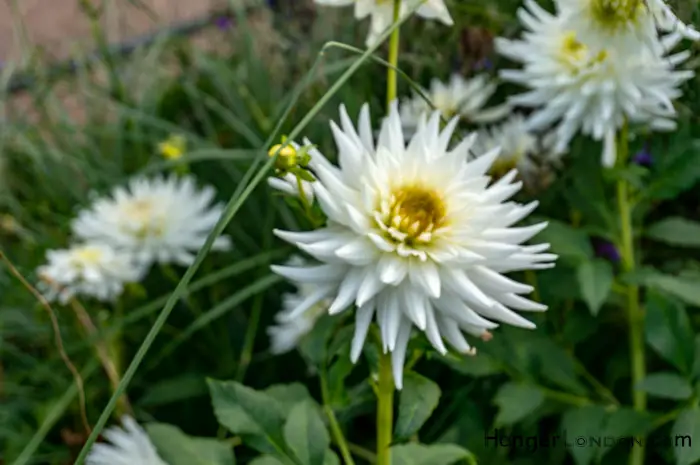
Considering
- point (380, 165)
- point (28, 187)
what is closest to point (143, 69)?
point (28, 187)

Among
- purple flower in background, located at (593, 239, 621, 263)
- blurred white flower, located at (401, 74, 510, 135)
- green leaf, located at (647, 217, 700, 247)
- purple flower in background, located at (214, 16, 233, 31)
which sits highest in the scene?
purple flower in background, located at (214, 16, 233, 31)

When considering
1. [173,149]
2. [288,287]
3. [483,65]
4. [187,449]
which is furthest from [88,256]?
[483,65]

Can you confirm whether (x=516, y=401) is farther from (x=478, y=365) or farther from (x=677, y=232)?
(x=677, y=232)

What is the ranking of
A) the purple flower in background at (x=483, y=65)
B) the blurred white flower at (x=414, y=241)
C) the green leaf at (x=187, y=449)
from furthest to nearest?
the purple flower in background at (x=483, y=65)
the green leaf at (x=187, y=449)
the blurred white flower at (x=414, y=241)

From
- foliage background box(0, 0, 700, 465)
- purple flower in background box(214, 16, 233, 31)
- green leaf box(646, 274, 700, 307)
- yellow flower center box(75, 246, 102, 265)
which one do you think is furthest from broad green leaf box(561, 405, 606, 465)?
purple flower in background box(214, 16, 233, 31)

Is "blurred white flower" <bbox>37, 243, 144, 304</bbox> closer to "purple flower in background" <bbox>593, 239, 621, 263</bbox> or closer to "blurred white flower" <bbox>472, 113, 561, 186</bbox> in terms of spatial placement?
"blurred white flower" <bbox>472, 113, 561, 186</bbox>

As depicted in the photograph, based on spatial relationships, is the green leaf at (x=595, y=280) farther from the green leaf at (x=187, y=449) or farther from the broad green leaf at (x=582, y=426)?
the green leaf at (x=187, y=449)

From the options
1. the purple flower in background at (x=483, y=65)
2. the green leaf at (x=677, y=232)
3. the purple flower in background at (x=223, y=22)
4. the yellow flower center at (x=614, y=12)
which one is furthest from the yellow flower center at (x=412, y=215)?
the purple flower in background at (x=223, y=22)
